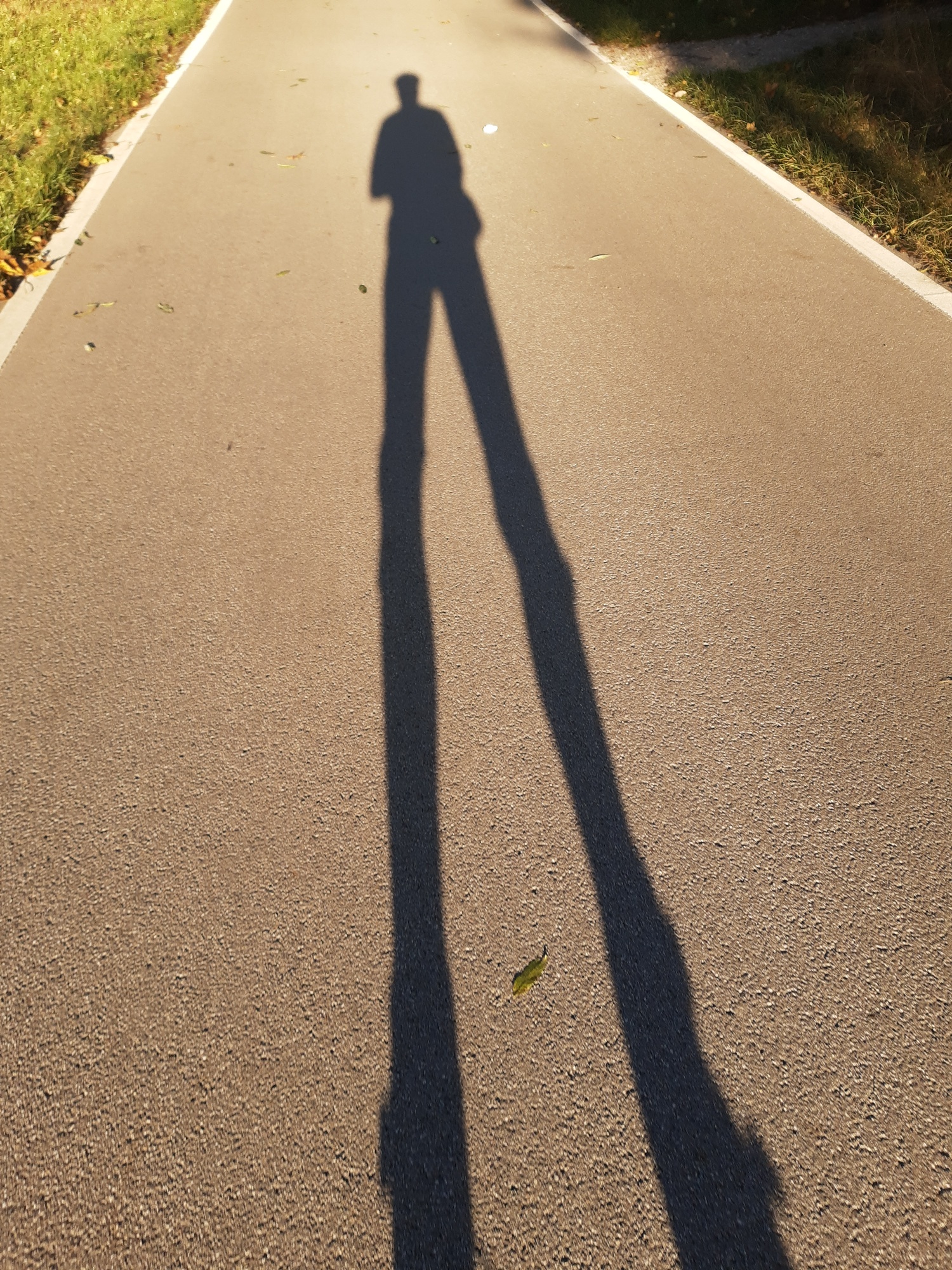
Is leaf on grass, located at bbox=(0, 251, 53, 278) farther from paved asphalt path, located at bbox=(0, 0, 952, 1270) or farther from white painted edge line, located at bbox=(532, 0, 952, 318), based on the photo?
white painted edge line, located at bbox=(532, 0, 952, 318)

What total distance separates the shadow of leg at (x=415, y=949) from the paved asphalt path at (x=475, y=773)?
11 millimetres

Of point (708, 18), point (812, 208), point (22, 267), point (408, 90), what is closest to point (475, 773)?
point (22, 267)

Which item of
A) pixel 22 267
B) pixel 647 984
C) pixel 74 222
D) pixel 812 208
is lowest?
pixel 647 984

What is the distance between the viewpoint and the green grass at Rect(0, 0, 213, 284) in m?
5.95

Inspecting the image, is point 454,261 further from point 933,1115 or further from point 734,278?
point 933,1115

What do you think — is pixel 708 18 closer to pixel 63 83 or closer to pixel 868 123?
pixel 868 123

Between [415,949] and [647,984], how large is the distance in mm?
671

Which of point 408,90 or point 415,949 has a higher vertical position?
point 408,90

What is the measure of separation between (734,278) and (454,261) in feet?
6.47

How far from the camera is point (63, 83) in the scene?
26.1ft

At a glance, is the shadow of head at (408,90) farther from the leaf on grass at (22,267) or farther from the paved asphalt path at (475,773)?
the leaf on grass at (22,267)

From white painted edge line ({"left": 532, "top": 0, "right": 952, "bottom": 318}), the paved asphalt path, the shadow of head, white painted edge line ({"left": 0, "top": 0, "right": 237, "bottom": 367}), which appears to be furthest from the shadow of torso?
white painted edge line ({"left": 532, "top": 0, "right": 952, "bottom": 318})

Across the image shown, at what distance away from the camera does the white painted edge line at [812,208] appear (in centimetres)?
512

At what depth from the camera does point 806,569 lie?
329 centimetres
